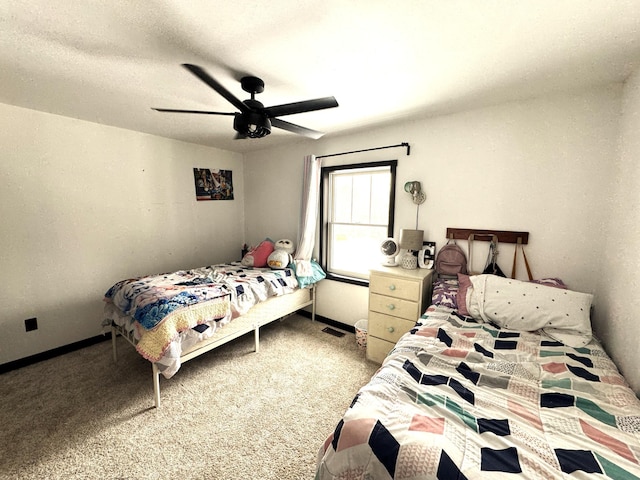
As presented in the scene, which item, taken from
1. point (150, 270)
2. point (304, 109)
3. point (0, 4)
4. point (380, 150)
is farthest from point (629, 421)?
point (150, 270)

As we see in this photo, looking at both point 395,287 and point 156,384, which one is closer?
point 156,384

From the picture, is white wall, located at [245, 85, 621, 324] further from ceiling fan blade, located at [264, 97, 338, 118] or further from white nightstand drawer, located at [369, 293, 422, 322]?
ceiling fan blade, located at [264, 97, 338, 118]

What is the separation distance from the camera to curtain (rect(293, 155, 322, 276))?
316cm

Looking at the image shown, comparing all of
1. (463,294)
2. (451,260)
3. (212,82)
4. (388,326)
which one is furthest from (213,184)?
(463,294)

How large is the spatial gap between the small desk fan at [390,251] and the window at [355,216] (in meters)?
0.16

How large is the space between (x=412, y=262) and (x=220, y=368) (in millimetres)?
2073

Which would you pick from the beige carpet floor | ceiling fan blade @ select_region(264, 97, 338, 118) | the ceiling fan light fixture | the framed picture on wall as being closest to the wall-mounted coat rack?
the beige carpet floor

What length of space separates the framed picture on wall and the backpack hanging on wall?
305cm

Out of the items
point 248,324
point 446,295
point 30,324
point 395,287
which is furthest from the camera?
point 248,324

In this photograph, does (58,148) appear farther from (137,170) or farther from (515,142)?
(515,142)

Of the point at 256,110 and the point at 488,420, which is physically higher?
the point at 256,110

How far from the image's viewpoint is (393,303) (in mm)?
2373

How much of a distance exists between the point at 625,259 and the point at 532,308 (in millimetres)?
559

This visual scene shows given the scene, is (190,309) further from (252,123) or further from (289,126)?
(289,126)
